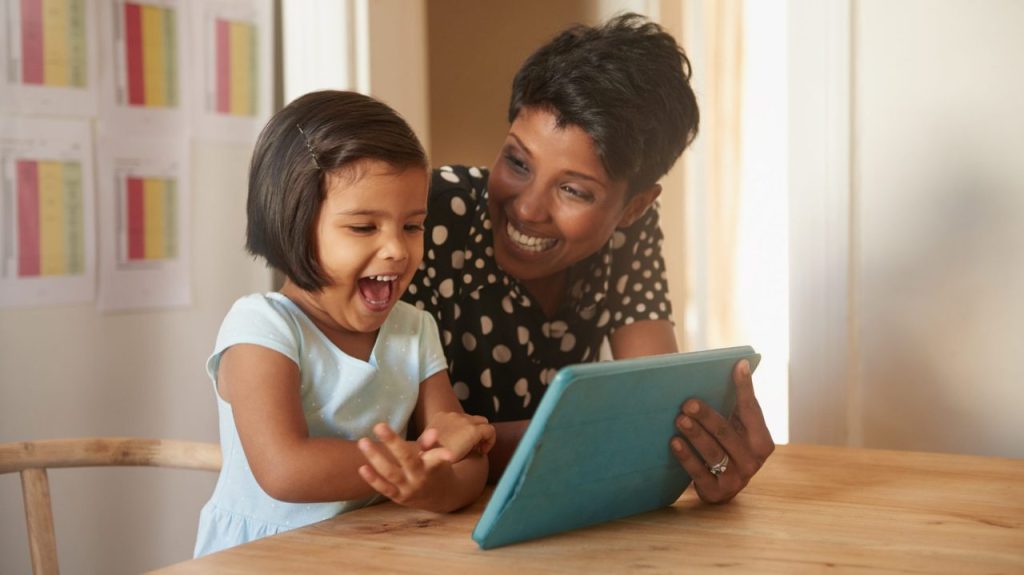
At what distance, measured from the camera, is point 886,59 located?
2104 millimetres

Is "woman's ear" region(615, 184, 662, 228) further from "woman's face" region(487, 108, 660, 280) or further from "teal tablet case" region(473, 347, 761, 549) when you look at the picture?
"teal tablet case" region(473, 347, 761, 549)

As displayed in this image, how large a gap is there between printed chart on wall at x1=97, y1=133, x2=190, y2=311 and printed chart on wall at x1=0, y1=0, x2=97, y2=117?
0.11 meters

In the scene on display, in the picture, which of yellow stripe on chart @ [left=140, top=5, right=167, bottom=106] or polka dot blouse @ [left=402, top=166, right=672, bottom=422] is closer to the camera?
polka dot blouse @ [left=402, top=166, right=672, bottom=422]

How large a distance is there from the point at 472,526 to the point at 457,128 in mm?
2514

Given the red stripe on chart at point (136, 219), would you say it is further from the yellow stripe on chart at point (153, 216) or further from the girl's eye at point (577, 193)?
the girl's eye at point (577, 193)

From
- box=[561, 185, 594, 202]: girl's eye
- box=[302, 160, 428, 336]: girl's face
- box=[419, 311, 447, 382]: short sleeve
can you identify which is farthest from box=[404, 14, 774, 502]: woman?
box=[302, 160, 428, 336]: girl's face

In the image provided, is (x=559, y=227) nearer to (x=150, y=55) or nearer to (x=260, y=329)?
(x=260, y=329)

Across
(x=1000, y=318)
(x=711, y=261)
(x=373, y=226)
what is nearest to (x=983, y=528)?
(x=373, y=226)

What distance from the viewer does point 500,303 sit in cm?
154

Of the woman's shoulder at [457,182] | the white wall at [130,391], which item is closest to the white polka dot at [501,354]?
the woman's shoulder at [457,182]

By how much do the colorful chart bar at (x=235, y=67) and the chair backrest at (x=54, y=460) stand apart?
103 centimetres

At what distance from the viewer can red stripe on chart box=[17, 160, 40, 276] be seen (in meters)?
1.79

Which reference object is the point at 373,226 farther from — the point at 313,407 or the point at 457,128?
the point at 457,128

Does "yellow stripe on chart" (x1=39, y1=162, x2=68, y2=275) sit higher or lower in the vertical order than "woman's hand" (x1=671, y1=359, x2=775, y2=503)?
higher
